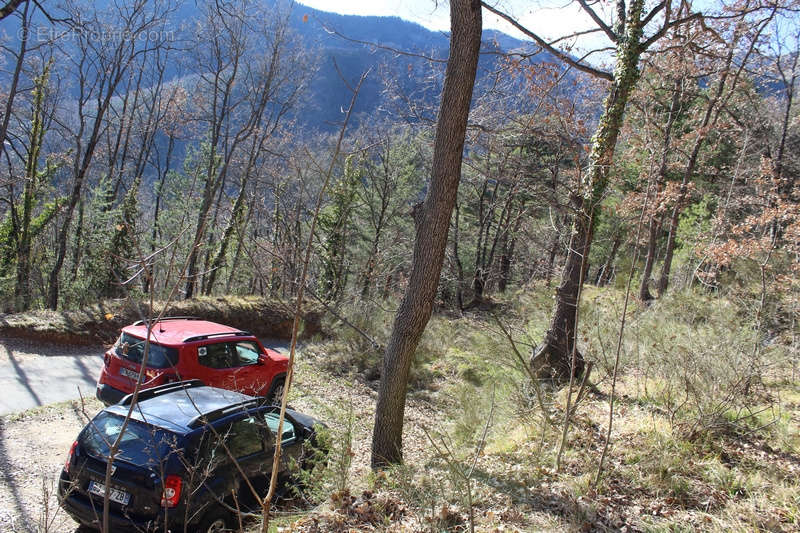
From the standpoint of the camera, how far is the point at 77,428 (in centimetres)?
793

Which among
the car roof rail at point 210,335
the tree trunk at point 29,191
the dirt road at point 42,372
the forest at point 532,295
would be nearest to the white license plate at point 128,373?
the car roof rail at point 210,335

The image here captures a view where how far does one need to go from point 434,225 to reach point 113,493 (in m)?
4.29

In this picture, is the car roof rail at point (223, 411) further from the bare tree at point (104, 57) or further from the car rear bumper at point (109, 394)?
the bare tree at point (104, 57)

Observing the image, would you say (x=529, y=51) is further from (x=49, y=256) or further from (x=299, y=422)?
(x=49, y=256)

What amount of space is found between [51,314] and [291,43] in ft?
51.5

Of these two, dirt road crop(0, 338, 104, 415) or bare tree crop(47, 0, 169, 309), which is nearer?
dirt road crop(0, 338, 104, 415)

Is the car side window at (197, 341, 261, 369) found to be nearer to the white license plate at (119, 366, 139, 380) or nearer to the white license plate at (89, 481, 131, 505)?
the white license plate at (119, 366, 139, 380)

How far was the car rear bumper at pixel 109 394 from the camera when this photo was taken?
775cm

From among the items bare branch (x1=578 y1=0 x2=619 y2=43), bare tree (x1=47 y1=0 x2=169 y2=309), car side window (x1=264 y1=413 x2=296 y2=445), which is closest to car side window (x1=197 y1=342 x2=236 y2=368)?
car side window (x1=264 y1=413 x2=296 y2=445)

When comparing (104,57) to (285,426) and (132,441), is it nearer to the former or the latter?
(285,426)

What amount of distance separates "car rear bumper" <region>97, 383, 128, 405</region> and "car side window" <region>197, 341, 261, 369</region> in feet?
4.01

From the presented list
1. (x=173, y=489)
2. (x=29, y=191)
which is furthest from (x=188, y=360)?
(x=29, y=191)

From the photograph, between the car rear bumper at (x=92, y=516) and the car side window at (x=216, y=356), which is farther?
the car side window at (x=216, y=356)

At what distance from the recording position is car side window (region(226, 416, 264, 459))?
536 cm
